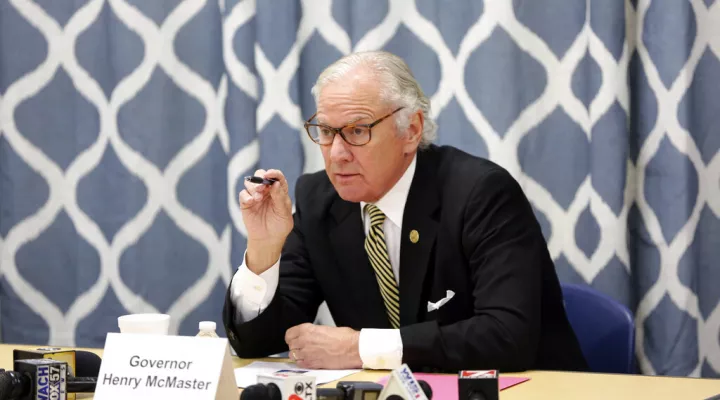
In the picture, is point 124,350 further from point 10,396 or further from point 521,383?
point 521,383

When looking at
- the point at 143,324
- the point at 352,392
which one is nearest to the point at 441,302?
the point at 143,324

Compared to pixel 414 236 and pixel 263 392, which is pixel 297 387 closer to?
pixel 263 392

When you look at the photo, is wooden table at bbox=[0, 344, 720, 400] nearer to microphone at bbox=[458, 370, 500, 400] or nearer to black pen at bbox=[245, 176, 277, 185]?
microphone at bbox=[458, 370, 500, 400]

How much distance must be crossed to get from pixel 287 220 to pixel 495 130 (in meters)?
0.94

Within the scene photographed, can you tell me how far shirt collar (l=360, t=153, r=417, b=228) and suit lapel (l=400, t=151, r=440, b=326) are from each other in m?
0.04

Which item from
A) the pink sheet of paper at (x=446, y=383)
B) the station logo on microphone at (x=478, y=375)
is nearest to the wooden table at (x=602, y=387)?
the pink sheet of paper at (x=446, y=383)

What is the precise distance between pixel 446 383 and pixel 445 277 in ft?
1.69

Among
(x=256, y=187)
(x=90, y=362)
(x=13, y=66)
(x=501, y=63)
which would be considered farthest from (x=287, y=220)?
(x=13, y=66)

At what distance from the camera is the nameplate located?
1274 millimetres

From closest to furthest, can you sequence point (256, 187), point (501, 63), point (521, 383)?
1. point (521, 383)
2. point (256, 187)
3. point (501, 63)

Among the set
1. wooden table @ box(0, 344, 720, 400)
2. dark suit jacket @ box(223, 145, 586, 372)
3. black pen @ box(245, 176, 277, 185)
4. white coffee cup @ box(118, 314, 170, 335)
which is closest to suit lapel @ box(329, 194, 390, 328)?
dark suit jacket @ box(223, 145, 586, 372)

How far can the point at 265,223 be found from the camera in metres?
2.14

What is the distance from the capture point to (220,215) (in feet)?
10.3

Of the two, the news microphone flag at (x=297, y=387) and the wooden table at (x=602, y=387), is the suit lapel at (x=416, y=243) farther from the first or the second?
→ the news microphone flag at (x=297, y=387)
